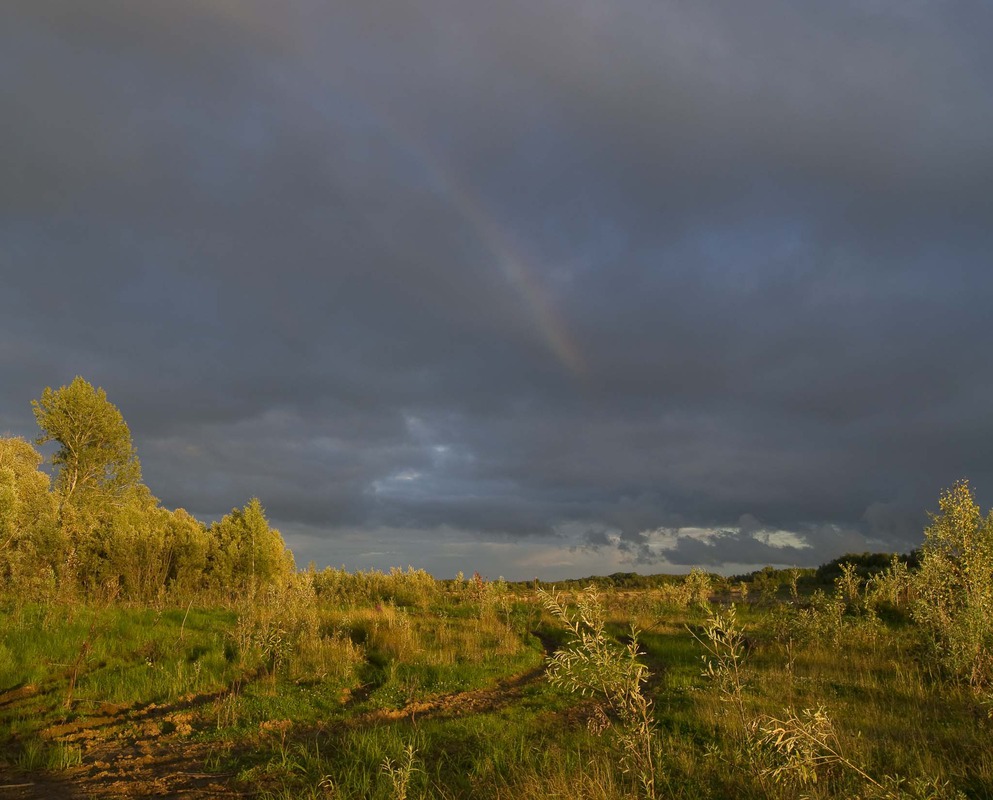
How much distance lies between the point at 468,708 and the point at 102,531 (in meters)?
20.2

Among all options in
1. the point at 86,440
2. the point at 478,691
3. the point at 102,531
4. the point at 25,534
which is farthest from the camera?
the point at 86,440

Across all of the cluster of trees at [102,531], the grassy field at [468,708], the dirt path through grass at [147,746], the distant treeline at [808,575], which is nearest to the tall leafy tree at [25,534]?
the cluster of trees at [102,531]

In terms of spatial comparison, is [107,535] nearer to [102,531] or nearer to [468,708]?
[102,531]

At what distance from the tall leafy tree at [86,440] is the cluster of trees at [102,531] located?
0.05 meters

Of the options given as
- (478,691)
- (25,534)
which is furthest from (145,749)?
(25,534)

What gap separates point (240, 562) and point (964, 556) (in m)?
28.7

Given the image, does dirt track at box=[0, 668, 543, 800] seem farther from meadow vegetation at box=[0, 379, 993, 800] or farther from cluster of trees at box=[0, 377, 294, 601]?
cluster of trees at box=[0, 377, 294, 601]

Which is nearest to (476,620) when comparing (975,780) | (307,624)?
(307,624)

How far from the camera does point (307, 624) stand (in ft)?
53.6

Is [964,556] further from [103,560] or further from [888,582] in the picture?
[103,560]

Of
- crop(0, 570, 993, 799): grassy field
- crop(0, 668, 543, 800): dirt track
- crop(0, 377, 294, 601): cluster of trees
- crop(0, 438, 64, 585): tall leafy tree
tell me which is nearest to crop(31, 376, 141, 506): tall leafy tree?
crop(0, 377, 294, 601): cluster of trees

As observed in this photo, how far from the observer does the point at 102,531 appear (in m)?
25.0

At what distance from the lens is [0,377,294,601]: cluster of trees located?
2156 cm

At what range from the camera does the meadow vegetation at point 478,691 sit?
20.8 feet
